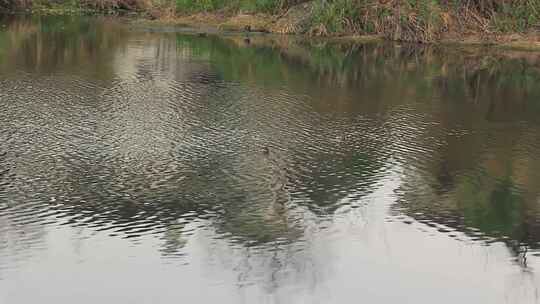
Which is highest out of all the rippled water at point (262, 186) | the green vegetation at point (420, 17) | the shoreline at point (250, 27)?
the green vegetation at point (420, 17)

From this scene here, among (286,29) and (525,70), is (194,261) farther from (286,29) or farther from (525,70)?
(286,29)

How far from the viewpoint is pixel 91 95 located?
17.0 metres

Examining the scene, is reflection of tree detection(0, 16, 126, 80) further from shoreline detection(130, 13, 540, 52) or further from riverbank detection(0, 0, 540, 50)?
riverbank detection(0, 0, 540, 50)

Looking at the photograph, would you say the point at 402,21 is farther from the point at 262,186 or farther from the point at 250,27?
the point at 262,186

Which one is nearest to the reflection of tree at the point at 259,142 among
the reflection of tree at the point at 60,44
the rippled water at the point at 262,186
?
the rippled water at the point at 262,186

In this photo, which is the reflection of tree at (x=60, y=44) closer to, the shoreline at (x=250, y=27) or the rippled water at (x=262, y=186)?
the rippled water at (x=262, y=186)

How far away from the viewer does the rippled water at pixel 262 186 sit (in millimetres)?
8852

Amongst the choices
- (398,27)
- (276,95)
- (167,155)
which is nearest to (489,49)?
(398,27)

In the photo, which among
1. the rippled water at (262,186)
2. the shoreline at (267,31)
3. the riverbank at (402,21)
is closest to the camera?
the rippled water at (262,186)

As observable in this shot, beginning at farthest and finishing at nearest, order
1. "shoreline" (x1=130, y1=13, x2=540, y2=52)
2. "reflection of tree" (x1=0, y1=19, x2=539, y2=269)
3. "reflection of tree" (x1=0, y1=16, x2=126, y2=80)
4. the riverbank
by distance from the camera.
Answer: the riverbank → "shoreline" (x1=130, y1=13, x2=540, y2=52) → "reflection of tree" (x1=0, y1=16, x2=126, y2=80) → "reflection of tree" (x1=0, y1=19, x2=539, y2=269)

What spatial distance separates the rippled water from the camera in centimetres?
885

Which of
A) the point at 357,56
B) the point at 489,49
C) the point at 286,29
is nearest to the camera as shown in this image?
the point at 357,56

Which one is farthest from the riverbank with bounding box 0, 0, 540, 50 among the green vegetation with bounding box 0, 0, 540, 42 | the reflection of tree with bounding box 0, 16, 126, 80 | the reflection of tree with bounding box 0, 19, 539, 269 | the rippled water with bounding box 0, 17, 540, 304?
the rippled water with bounding box 0, 17, 540, 304

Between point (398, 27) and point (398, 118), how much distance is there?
40.5 feet
